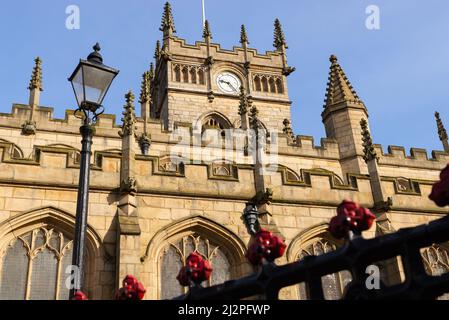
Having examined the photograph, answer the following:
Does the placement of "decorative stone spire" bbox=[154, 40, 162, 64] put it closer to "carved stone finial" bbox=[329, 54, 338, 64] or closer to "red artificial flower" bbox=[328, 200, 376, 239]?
"carved stone finial" bbox=[329, 54, 338, 64]

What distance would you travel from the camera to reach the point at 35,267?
10.1 m

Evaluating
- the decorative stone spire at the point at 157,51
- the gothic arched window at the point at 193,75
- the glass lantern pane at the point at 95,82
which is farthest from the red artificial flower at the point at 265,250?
the decorative stone spire at the point at 157,51

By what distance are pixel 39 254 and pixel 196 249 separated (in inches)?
122

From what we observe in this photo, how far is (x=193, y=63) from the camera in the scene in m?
31.5

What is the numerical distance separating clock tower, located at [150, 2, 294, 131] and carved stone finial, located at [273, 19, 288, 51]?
60cm

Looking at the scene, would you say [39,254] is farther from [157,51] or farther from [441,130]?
[157,51]

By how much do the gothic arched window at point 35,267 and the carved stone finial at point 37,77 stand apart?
12407 millimetres

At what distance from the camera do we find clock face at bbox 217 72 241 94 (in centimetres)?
3098

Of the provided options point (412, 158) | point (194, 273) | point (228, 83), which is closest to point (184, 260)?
point (194, 273)

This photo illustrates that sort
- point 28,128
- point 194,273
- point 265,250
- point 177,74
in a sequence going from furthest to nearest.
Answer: point 177,74 → point 28,128 → point 194,273 → point 265,250

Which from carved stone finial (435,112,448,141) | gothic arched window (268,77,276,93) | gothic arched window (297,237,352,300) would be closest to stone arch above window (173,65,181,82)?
Answer: gothic arched window (268,77,276,93)

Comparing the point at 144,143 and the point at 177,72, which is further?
the point at 177,72

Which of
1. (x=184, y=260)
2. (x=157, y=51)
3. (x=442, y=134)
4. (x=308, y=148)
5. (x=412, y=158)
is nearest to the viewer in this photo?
(x=184, y=260)

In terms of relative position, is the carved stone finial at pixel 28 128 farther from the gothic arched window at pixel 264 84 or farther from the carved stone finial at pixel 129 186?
the gothic arched window at pixel 264 84
